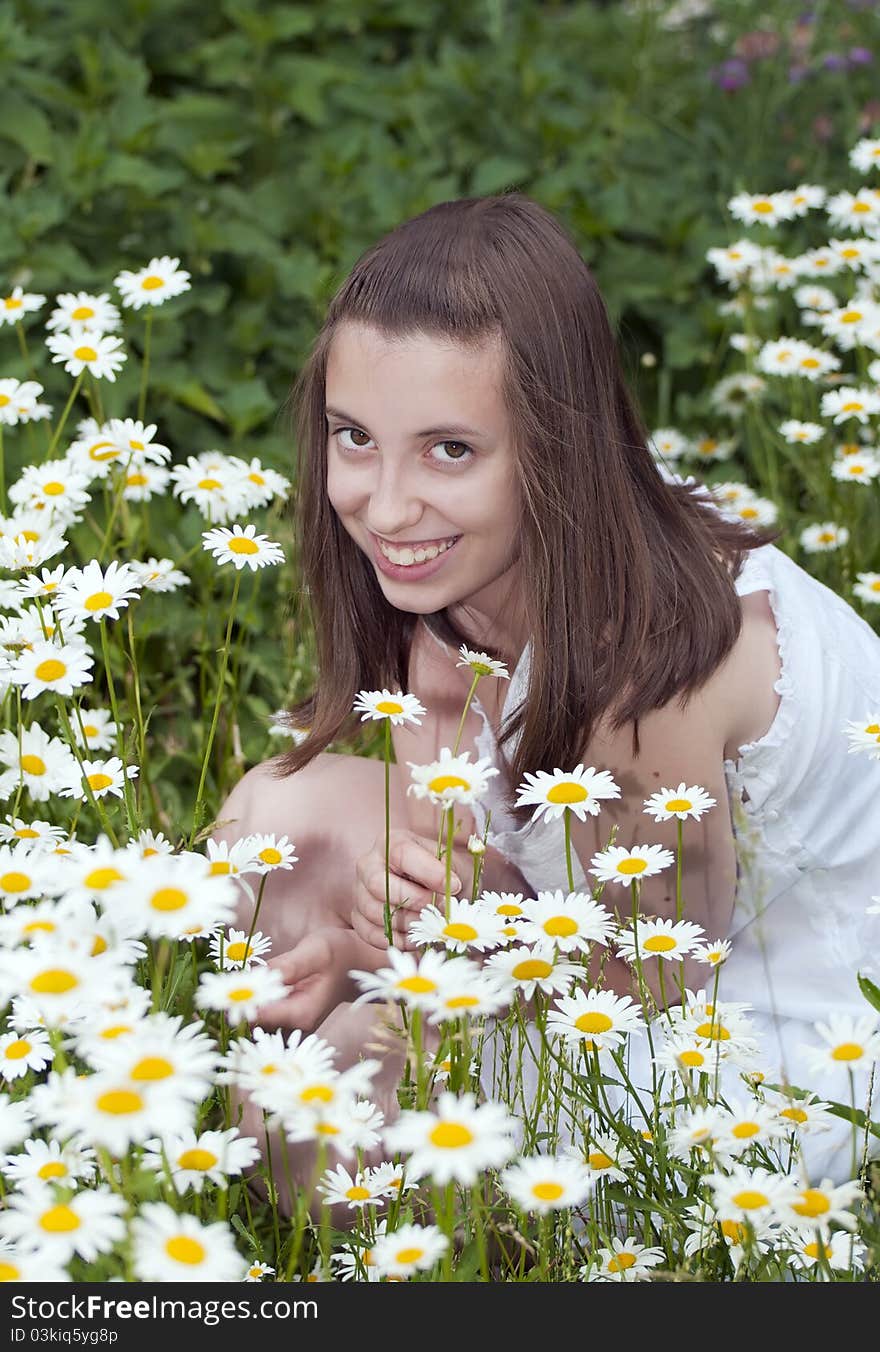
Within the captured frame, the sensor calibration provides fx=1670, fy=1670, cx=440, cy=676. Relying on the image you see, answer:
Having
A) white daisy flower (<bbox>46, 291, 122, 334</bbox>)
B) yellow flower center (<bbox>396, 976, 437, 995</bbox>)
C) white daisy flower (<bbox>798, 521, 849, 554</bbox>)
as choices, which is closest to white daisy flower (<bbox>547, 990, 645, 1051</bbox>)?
yellow flower center (<bbox>396, 976, 437, 995</bbox>)

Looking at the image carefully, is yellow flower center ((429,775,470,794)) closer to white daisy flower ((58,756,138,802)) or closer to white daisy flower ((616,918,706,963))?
white daisy flower ((616,918,706,963))

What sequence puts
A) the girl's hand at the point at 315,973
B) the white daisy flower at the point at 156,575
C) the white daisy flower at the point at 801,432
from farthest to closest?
1. the white daisy flower at the point at 801,432
2. the girl's hand at the point at 315,973
3. the white daisy flower at the point at 156,575

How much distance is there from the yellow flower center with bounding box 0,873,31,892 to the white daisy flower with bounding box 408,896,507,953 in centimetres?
29

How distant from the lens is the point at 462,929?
3.94 feet

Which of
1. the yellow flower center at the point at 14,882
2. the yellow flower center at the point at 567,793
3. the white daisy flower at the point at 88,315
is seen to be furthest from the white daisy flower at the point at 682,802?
the white daisy flower at the point at 88,315

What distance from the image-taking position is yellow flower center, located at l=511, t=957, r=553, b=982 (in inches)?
47.7

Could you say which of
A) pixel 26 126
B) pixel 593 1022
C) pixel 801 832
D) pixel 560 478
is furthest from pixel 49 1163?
pixel 26 126

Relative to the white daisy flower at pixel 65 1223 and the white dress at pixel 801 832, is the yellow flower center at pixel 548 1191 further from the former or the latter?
the white dress at pixel 801 832

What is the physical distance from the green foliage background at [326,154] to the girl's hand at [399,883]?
72 cm

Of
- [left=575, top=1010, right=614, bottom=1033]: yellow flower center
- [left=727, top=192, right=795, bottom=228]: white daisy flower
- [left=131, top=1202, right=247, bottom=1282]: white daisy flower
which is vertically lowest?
[left=131, top=1202, right=247, bottom=1282]: white daisy flower

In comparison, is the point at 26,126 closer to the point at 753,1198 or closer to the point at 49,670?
the point at 49,670

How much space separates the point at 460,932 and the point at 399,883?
42 cm

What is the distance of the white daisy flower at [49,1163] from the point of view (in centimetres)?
113

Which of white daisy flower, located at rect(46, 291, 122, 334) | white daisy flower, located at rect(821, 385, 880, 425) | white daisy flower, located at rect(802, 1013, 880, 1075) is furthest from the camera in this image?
white daisy flower, located at rect(821, 385, 880, 425)
